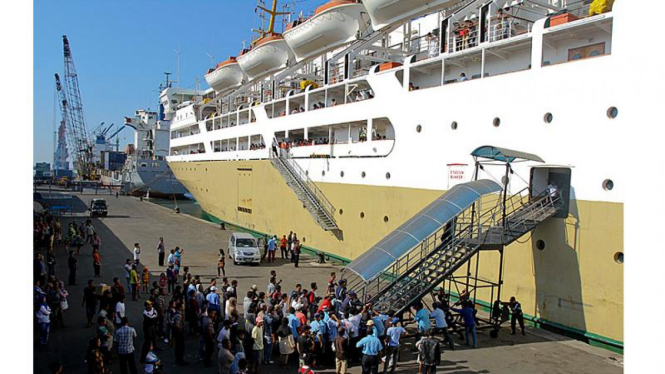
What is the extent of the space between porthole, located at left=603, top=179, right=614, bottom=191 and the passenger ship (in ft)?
0.15

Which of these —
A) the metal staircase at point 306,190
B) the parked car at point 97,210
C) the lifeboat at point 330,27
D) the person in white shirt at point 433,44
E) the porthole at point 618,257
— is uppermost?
the lifeboat at point 330,27

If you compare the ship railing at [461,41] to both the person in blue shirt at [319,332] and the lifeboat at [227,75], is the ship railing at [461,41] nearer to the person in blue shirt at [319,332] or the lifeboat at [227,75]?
the person in blue shirt at [319,332]

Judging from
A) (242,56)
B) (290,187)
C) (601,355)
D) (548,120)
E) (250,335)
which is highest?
(242,56)

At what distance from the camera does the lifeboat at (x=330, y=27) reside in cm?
2283

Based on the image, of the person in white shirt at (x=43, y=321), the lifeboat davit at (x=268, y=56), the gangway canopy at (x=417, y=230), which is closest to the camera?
the person in white shirt at (x=43, y=321)

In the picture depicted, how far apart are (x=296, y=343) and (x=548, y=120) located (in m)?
8.19

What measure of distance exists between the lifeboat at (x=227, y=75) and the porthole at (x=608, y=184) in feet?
98.0

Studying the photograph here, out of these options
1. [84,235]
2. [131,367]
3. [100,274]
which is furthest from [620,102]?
[84,235]

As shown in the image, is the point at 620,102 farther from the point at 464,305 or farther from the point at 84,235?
the point at 84,235

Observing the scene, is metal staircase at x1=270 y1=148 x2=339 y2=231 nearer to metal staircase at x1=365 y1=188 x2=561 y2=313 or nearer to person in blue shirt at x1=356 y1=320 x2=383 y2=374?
metal staircase at x1=365 y1=188 x2=561 y2=313

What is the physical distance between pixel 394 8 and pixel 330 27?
4960 mm

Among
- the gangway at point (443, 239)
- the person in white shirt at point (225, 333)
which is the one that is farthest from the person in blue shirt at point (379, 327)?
the person in white shirt at point (225, 333)

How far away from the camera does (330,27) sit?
23.3 meters

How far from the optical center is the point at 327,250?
21.3 m
